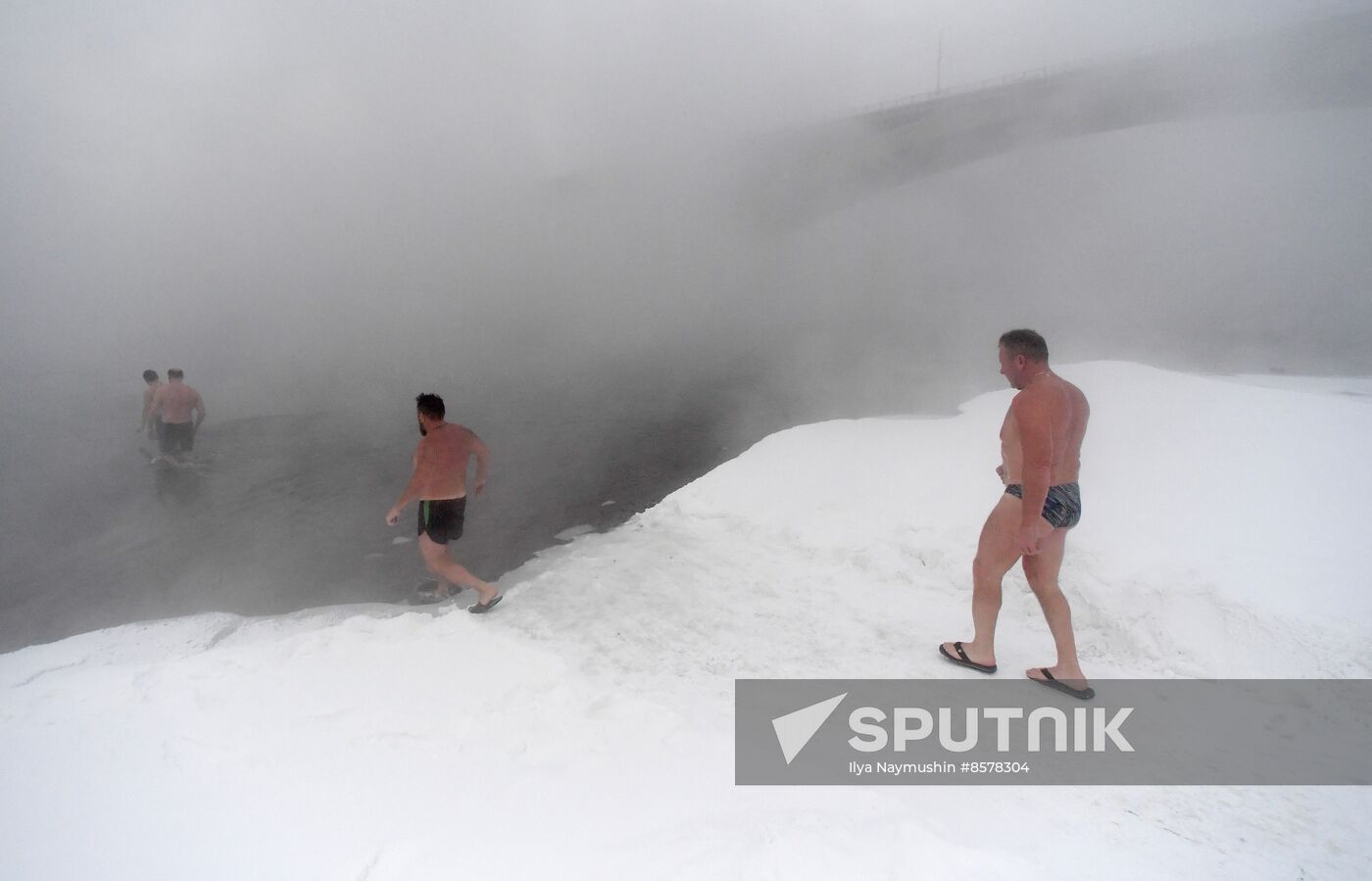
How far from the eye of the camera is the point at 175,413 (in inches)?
320

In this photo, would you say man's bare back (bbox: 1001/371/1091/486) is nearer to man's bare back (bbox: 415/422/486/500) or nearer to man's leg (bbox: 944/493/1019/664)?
man's leg (bbox: 944/493/1019/664)

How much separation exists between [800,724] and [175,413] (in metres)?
8.86

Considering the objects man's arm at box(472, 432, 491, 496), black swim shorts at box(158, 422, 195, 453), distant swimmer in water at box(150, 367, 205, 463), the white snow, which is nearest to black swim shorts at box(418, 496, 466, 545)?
man's arm at box(472, 432, 491, 496)

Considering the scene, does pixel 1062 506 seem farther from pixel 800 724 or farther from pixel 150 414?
pixel 150 414

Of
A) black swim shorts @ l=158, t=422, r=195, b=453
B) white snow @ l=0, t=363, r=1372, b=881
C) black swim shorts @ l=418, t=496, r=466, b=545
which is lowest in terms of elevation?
white snow @ l=0, t=363, r=1372, b=881

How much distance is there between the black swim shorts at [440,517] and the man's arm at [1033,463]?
→ 305 cm

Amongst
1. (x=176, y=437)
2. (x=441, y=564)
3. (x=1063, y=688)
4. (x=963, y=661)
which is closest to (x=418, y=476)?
(x=441, y=564)

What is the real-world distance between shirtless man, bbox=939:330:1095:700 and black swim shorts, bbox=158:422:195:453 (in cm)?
931

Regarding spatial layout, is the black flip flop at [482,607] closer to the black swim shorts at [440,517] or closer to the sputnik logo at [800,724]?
the black swim shorts at [440,517]

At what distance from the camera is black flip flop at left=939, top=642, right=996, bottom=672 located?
299 centimetres

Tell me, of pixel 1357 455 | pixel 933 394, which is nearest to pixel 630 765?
pixel 1357 455

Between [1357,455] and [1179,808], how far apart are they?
11.1ft

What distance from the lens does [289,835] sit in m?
1.83

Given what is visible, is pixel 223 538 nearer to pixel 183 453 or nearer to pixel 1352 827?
pixel 183 453
